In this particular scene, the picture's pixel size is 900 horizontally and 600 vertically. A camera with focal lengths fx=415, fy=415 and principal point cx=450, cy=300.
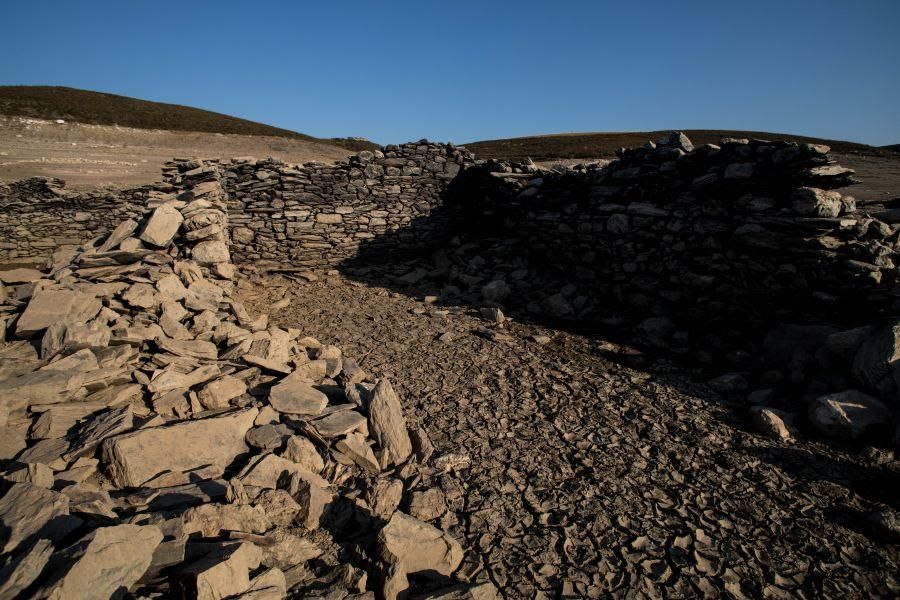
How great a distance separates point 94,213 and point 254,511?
47.3ft

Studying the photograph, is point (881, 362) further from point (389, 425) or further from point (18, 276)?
point (18, 276)

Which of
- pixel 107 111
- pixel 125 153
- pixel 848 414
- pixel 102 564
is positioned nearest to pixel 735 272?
pixel 848 414

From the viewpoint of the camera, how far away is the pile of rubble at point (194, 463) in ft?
7.55

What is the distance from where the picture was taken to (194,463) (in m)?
3.43

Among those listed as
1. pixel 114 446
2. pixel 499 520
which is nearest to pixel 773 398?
pixel 499 520

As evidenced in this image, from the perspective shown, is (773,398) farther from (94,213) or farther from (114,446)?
(94,213)

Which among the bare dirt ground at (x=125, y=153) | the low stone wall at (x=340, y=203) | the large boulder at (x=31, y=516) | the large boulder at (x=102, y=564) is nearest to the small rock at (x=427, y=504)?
the large boulder at (x=102, y=564)

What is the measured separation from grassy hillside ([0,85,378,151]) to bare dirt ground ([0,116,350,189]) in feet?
10.3

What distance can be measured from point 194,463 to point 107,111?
2130 inches

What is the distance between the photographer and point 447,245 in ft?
38.3

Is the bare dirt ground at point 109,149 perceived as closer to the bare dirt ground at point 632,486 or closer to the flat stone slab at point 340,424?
the flat stone slab at point 340,424

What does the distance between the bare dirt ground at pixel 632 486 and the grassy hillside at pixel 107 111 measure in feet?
152

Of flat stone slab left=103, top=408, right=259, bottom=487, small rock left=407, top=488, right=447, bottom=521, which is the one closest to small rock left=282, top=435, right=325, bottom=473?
flat stone slab left=103, top=408, right=259, bottom=487

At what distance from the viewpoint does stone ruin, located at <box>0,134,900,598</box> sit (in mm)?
2744
